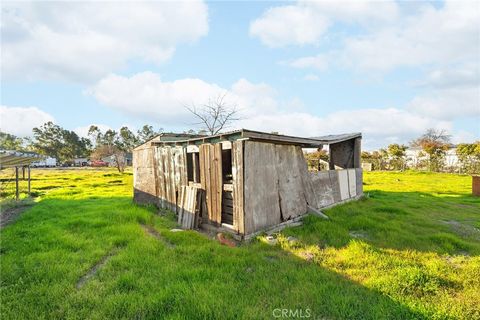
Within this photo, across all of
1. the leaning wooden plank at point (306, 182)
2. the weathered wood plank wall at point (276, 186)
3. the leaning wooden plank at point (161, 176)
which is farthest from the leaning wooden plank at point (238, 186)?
Answer: the leaning wooden plank at point (161, 176)

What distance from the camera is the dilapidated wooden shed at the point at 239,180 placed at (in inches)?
251

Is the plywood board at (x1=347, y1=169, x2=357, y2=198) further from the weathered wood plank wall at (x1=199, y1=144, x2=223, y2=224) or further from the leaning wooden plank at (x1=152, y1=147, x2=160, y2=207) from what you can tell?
the leaning wooden plank at (x1=152, y1=147, x2=160, y2=207)

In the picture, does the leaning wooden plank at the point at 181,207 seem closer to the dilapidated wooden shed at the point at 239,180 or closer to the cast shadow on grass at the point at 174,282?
the dilapidated wooden shed at the point at 239,180

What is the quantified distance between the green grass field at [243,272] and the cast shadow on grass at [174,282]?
0.02 m

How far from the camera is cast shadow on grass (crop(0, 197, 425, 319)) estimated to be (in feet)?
11.5

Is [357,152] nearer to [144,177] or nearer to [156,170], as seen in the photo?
[156,170]

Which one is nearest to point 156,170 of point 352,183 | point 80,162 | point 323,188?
point 323,188

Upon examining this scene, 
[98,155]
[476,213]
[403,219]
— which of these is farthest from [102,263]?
[98,155]

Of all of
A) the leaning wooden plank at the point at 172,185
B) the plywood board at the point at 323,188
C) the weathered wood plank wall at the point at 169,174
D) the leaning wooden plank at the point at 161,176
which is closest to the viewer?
the weathered wood plank wall at the point at 169,174

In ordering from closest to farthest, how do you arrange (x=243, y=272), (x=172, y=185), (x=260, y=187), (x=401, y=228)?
(x=243, y=272) < (x=260, y=187) < (x=401, y=228) < (x=172, y=185)

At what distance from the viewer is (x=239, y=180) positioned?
6281 mm

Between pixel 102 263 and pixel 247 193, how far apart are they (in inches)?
135

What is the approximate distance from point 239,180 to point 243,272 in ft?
7.48

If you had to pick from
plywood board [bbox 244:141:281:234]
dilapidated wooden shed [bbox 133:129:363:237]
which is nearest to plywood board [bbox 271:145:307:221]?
dilapidated wooden shed [bbox 133:129:363:237]
